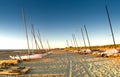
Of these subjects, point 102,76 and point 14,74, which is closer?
point 102,76

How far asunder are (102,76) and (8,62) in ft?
45.9

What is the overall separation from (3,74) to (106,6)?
31.6 metres

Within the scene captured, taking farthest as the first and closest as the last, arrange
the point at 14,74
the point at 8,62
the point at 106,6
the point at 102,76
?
the point at 106,6
the point at 8,62
the point at 14,74
the point at 102,76

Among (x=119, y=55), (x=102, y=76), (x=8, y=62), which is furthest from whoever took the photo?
(x=119, y=55)

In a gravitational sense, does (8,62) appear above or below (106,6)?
below

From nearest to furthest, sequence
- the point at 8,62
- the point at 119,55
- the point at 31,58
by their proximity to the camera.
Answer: the point at 8,62, the point at 119,55, the point at 31,58

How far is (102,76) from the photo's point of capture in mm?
11305

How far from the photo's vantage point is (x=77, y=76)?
459 inches

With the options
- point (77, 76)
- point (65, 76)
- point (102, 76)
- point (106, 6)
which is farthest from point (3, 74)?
point (106, 6)

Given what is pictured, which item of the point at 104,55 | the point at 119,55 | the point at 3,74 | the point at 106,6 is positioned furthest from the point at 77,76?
the point at 106,6

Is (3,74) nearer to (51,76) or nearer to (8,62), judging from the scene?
(51,76)

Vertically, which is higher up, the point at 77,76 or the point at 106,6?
the point at 106,6

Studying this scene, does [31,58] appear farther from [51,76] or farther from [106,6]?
[106,6]

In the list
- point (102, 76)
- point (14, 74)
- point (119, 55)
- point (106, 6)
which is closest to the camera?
point (102, 76)
